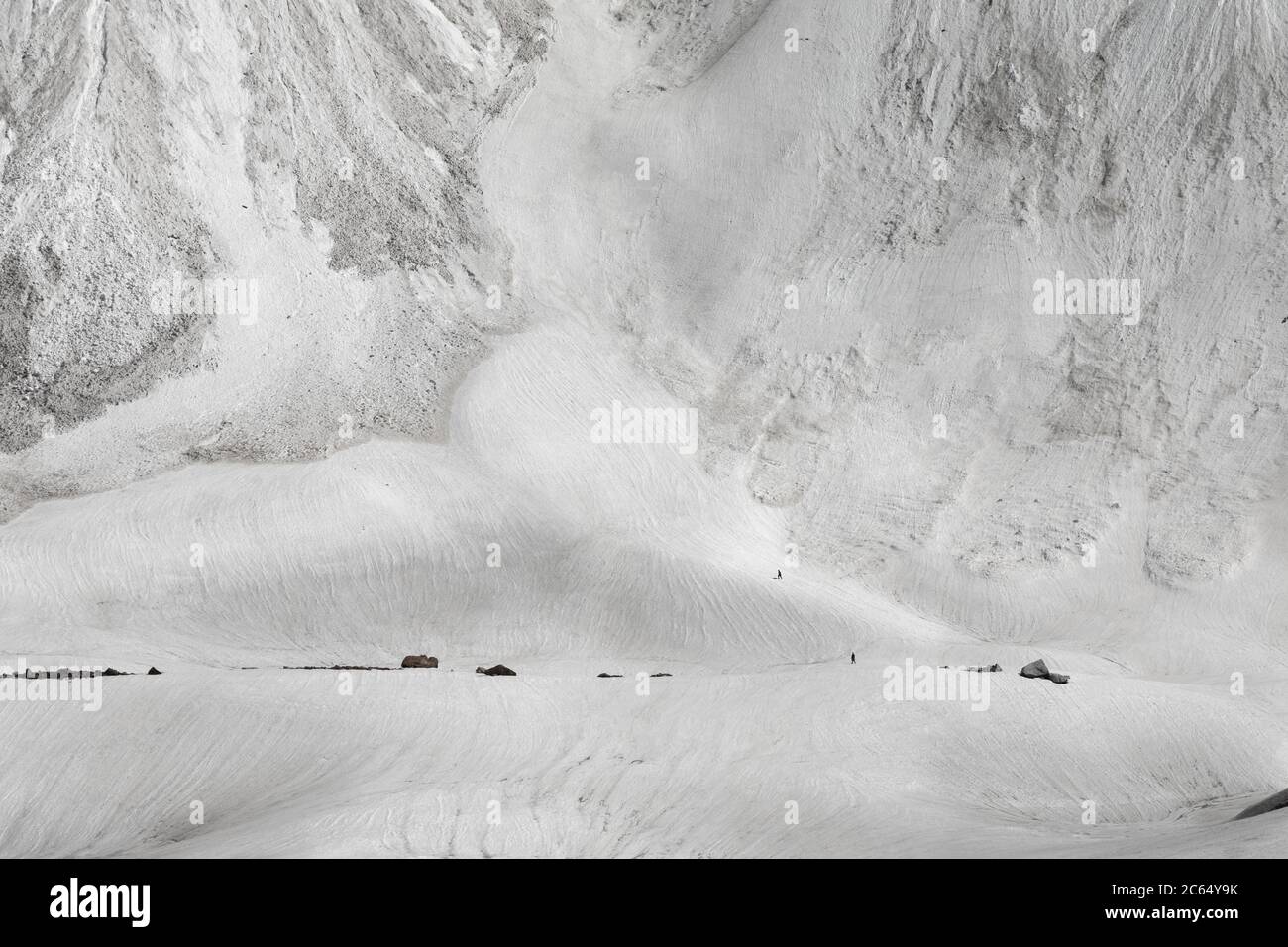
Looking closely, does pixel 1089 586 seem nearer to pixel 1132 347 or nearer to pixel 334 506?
pixel 1132 347

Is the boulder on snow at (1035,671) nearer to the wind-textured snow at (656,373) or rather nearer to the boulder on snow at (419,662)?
the wind-textured snow at (656,373)

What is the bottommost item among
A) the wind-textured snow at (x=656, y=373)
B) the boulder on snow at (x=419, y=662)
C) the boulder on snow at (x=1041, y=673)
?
the boulder on snow at (x=1041, y=673)

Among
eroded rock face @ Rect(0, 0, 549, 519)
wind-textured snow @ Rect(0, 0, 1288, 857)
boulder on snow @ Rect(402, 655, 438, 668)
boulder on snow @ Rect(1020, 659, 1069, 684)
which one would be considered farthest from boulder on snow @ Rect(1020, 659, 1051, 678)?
eroded rock face @ Rect(0, 0, 549, 519)

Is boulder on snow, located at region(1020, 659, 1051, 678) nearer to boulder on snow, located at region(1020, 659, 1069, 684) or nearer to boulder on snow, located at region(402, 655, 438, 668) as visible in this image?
boulder on snow, located at region(1020, 659, 1069, 684)

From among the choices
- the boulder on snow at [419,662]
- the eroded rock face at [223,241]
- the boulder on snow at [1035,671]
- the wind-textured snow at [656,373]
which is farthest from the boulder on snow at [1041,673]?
the eroded rock face at [223,241]

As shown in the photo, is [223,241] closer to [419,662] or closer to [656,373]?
[656,373]

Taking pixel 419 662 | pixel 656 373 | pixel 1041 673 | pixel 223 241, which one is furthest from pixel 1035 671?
pixel 223 241
